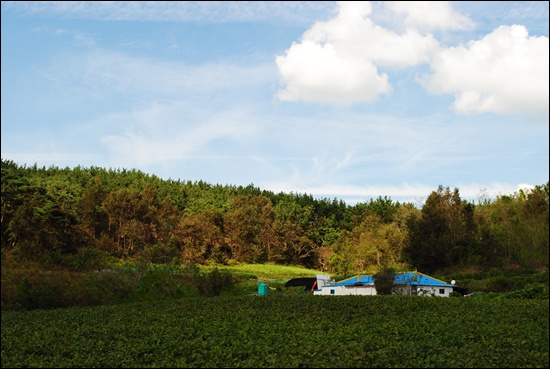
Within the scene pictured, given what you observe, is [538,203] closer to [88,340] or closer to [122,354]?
[122,354]

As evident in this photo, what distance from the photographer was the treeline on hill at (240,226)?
6965 mm

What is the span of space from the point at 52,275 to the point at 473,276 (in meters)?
21.7

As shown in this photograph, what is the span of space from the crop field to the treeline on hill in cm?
103

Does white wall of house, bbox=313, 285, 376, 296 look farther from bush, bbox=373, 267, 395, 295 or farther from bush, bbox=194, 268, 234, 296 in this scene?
bush, bbox=194, 268, 234, 296

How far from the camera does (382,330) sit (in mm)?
8703

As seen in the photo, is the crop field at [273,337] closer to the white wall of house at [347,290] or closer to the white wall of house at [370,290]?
the white wall of house at [370,290]

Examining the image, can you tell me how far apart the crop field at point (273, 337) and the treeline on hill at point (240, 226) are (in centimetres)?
103

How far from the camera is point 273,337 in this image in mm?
7914

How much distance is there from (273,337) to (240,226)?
23994 millimetres

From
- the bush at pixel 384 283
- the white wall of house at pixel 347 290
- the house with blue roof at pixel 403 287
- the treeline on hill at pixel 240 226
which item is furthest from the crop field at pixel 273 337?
the white wall of house at pixel 347 290

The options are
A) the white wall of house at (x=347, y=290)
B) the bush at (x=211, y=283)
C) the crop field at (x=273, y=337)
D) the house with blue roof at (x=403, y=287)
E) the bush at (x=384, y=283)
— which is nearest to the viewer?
the crop field at (x=273, y=337)

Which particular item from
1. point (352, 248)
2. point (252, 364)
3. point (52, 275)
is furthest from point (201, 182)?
point (252, 364)

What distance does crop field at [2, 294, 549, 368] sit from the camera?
19.8 feet

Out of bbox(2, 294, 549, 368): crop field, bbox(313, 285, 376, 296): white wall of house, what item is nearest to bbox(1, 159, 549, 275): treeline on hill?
bbox(2, 294, 549, 368): crop field
